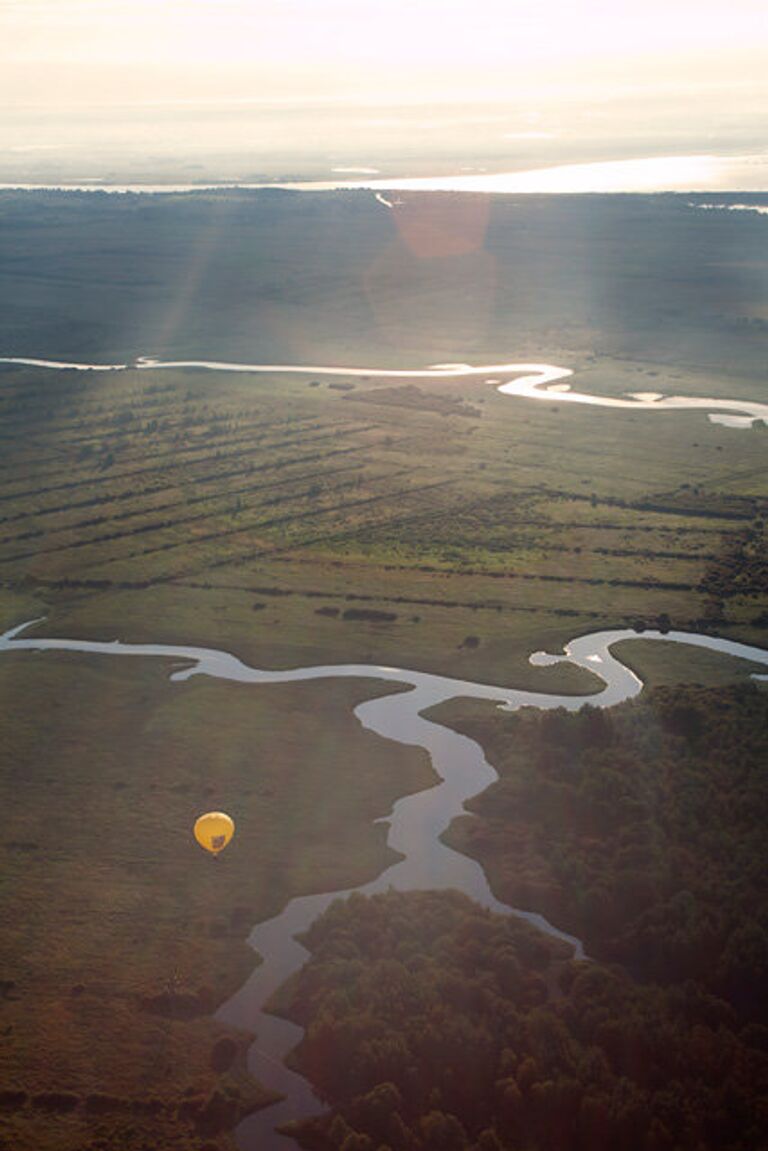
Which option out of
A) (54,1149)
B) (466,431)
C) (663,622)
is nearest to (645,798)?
(663,622)

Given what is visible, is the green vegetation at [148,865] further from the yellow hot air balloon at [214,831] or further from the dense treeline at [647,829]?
the dense treeline at [647,829]

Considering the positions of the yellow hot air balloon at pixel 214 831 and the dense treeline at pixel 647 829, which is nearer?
the dense treeline at pixel 647 829

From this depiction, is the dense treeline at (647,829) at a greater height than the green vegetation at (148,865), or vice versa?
the dense treeline at (647,829)

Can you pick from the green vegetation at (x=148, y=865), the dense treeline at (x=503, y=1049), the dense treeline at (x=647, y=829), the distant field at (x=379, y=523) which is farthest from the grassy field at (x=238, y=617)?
the dense treeline at (x=647, y=829)

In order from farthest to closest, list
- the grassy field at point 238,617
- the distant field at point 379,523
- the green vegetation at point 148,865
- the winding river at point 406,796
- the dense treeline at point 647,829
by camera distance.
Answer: the distant field at point 379,523 < the dense treeline at point 647,829 < the grassy field at point 238,617 < the winding river at point 406,796 < the green vegetation at point 148,865

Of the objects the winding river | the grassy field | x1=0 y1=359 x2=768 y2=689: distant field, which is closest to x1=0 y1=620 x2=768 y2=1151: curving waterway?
the winding river

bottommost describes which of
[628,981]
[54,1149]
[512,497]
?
[54,1149]

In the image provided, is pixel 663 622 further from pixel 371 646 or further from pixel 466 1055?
pixel 466 1055

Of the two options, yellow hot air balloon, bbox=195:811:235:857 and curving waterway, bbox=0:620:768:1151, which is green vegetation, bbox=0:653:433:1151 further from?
yellow hot air balloon, bbox=195:811:235:857
